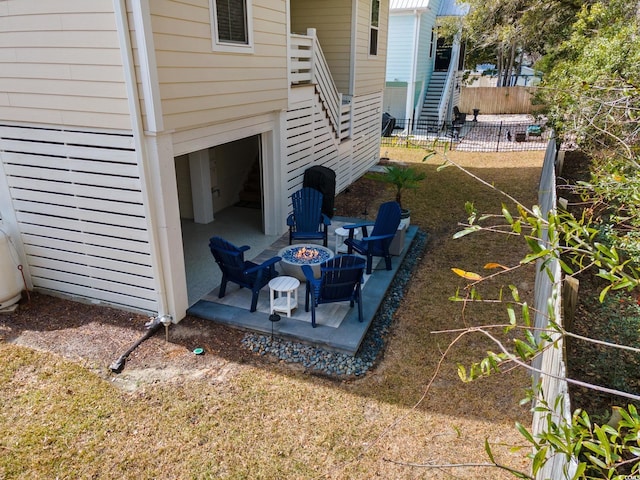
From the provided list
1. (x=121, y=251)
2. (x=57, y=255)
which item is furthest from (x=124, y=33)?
(x=57, y=255)

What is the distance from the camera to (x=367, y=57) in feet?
39.0

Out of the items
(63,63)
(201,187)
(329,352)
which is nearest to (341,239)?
(329,352)

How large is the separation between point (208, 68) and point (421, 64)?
703 inches

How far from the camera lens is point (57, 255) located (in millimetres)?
5984

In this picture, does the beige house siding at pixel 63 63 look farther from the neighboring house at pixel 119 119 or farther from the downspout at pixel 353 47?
the downspout at pixel 353 47

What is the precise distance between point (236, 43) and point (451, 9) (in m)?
20.1

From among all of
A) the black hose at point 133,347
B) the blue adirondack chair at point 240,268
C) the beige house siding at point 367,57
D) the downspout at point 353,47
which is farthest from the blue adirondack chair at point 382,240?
the beige house siding at point 367,57

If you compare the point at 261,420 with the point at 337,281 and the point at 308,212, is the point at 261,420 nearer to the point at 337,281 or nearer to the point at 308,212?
the point at 337,281

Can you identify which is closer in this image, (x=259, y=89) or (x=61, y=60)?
(x=61, y=60)

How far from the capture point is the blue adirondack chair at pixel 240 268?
5.70m

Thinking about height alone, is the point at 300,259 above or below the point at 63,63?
below

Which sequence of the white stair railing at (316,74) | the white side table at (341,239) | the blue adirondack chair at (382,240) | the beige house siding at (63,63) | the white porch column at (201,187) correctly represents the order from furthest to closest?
the white porch column at (201,187) < the white stair railing at (316,74) < the white side table at (341,239) < the blue adirondack chair at (382,240) < the beige house siding at (63,63)

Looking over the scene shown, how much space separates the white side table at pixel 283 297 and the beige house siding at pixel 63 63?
250 centimetres

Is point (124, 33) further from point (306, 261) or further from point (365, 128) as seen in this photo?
point (365, 128)
